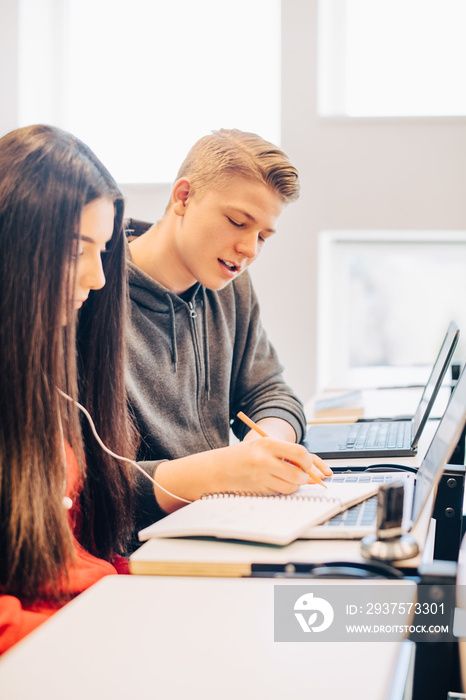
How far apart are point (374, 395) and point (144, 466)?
1.21m

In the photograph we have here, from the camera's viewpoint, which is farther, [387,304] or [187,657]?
[387,304]

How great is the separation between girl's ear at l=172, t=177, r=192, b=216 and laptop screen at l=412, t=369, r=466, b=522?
68 centimetres

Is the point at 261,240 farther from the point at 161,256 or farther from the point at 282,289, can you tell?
the point at 282,289

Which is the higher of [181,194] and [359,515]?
[181,194]

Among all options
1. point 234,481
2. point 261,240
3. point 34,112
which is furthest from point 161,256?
point 34,112

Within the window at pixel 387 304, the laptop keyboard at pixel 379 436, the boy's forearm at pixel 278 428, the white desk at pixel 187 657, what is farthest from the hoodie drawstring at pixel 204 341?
the window at pixel 387 304

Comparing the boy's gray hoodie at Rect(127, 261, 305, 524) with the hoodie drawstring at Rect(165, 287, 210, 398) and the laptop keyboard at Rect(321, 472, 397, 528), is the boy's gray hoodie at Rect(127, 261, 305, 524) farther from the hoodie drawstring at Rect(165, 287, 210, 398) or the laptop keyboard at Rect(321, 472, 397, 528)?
the laptop keyboard at Rect(321, 472, 397, 528)

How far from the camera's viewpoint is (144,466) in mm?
1107

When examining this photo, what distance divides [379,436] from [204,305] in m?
0.47

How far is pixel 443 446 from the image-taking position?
846mm

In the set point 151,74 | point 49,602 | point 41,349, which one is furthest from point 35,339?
point 151,74

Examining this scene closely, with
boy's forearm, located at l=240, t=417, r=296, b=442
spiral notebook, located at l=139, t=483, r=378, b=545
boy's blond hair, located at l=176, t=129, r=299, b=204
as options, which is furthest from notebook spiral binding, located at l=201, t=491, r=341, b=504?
boy's blond hair, located at l=176, t=129, r=299, b=204

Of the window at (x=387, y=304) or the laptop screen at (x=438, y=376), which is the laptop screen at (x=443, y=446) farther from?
the window at (x=387, y=304)

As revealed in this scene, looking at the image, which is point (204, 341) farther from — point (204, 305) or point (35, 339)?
point (35, 339)
